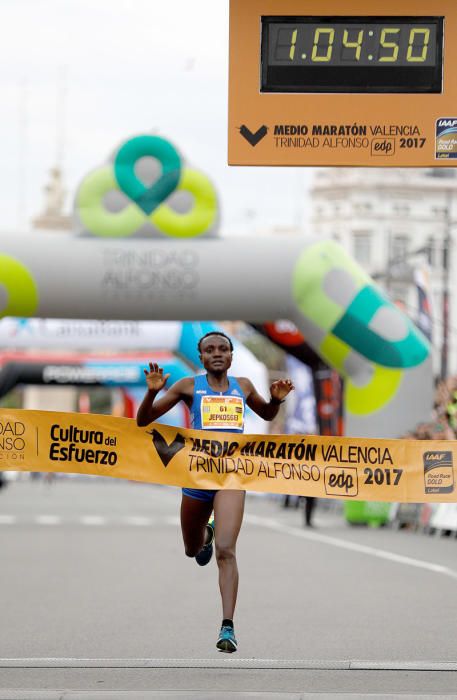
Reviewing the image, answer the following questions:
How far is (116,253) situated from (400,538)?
5.60 metres

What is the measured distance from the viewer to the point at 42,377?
3759cm

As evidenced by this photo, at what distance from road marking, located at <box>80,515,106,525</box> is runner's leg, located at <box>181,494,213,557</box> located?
18981 millimetres

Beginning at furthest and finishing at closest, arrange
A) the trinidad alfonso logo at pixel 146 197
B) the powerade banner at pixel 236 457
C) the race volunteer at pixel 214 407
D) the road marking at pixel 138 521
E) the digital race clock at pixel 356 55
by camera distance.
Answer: the road marking at pixel 138 521, the trinidad alfonso logo at pixel 146 197, the digital race clock at pixel 356 55, the powerade banner at pixel 236 457, the race volunteer at pixel 214 407

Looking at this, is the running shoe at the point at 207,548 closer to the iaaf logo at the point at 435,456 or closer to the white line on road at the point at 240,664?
the white line on road at the point at 240,664

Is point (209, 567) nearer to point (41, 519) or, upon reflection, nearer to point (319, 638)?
point (319, 638)

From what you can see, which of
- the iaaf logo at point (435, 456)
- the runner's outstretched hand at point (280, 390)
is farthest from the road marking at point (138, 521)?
the runner's outstretched hand at point (280, 390)

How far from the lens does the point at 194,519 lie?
9531 mm

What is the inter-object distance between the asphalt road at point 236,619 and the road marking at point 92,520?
208 inches

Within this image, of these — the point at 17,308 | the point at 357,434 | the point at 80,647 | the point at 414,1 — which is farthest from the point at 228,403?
the point at 357,434

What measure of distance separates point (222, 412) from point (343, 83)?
8.56ft

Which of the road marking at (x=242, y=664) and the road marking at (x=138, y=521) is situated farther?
the road marking at (x=138, y=521)

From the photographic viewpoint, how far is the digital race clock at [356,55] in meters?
10.8

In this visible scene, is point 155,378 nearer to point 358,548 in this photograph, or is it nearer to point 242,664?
point 242,664

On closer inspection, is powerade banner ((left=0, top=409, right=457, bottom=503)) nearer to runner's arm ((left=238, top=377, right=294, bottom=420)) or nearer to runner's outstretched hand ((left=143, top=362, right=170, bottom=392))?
runner's arm ((left=238, top=377, right=294, bottom=420))
